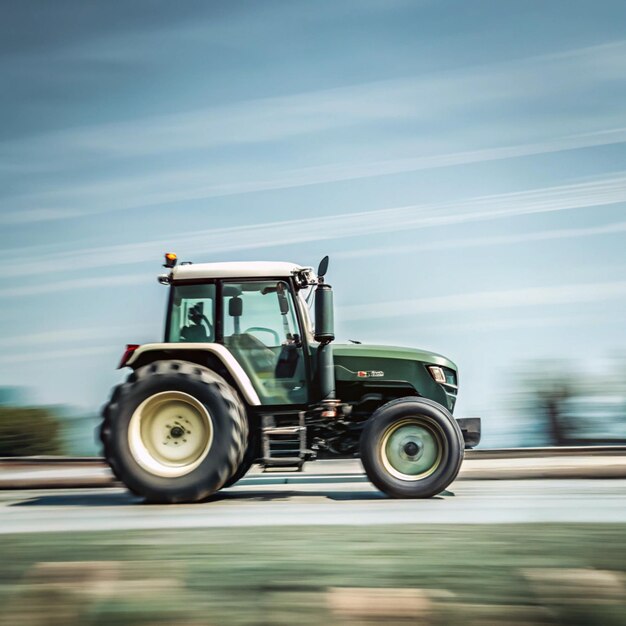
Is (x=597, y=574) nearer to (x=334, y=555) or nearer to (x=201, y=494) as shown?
(x=334, y=555)

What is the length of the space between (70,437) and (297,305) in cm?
1051

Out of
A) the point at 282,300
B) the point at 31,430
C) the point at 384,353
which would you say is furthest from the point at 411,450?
the point at 31,430

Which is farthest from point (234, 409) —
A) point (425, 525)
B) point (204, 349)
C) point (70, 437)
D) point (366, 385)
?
point (70, 437)

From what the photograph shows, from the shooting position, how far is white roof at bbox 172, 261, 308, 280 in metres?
9.85

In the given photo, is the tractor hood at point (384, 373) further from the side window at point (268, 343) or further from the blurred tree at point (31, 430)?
the blurred tree at point (31, 430)

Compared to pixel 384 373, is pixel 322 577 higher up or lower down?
lower down

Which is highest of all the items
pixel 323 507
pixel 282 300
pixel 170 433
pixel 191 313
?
pixel 282 300

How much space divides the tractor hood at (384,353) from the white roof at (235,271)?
0.97 meters

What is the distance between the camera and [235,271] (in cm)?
987

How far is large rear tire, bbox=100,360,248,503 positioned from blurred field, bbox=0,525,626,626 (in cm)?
285

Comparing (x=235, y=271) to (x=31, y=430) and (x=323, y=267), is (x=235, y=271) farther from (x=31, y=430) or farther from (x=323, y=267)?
(x=31, y=430)

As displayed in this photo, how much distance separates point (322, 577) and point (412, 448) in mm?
4792

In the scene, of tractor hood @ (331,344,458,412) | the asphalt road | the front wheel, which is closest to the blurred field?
the asphalt road

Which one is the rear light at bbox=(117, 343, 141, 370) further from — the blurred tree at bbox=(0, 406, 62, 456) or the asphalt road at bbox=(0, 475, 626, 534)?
the blurred tree at bbox=(0, 406, 62, 456)
